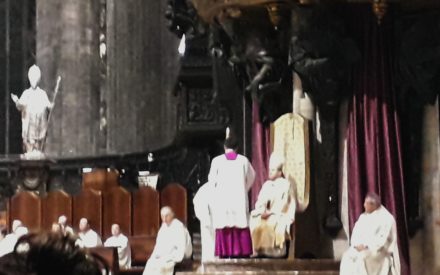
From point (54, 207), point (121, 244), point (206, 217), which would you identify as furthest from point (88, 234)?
point (206, 217)

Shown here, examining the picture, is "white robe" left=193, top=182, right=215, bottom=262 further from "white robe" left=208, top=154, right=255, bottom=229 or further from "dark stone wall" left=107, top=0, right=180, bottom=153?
"dark stone wall" left=107, top=0, right=180, bottom=153

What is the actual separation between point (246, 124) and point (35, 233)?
13580 millimetres

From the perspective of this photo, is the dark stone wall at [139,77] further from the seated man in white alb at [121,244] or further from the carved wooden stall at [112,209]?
the seated man in white alb at [121,244]

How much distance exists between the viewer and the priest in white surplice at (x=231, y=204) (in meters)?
13.6

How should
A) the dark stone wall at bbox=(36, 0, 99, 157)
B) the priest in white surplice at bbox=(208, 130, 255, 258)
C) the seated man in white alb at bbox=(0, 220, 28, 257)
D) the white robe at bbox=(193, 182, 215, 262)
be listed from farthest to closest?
the dark stone wall at bbox=(36, 0, 99, 157), the seated man in white alb at bbox=(0, 220, 28, 257), the white robe at bbox=(193, 182, 215, 262), the priest in white surplice at bbox=(208, 130, 255, 258)

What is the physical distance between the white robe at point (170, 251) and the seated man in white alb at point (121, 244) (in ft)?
3.99

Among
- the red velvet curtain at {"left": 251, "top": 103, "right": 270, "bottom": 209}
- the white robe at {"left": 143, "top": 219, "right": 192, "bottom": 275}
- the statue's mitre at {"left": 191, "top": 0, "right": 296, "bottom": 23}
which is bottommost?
the white robe at {"left": 143, "top": 219, "right": 192, "bottom": 275}

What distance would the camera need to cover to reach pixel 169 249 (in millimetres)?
15766

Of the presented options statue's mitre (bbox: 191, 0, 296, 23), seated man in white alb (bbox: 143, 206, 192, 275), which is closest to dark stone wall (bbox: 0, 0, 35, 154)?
seated man in white alb (bbox: 143, 206, 192, 275)

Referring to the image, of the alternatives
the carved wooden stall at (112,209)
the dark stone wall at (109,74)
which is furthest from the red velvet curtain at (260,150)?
the dark stone wall at (109,74)

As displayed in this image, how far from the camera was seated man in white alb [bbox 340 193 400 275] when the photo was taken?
12.4 meters

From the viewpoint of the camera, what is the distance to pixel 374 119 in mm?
13680

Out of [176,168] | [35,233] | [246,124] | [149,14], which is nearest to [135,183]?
[176,168]

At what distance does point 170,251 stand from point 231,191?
2154 mm
